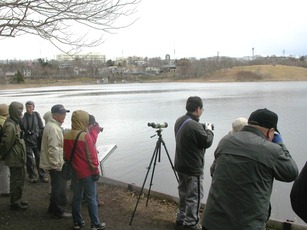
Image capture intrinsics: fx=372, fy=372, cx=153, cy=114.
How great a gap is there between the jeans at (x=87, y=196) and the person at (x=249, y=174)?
200cm

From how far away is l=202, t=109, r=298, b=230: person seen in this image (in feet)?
9.14

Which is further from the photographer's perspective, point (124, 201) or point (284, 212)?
point (284, 212)

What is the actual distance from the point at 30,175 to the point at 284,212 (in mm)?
4885

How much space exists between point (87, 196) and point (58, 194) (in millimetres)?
787

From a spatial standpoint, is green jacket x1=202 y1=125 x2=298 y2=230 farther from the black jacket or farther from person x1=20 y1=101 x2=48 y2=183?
person x1=20 y1=101 x2=48 y2=183

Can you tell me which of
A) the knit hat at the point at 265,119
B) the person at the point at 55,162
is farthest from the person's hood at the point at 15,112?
the knit hat at the point at 265,119

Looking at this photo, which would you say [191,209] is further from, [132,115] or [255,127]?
[132,115]

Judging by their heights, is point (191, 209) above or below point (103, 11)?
below

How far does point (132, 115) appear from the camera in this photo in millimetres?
23172

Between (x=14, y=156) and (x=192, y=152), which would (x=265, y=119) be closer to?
(x=192, y=152)

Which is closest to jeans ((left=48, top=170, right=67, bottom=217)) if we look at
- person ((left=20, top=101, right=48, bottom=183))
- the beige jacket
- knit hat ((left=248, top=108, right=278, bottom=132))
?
the beige jacket

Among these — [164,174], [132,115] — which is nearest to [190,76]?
[132,115]

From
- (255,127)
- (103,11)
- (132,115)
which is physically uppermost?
(103,11)

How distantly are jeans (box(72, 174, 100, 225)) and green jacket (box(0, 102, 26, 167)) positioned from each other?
1.25 m
